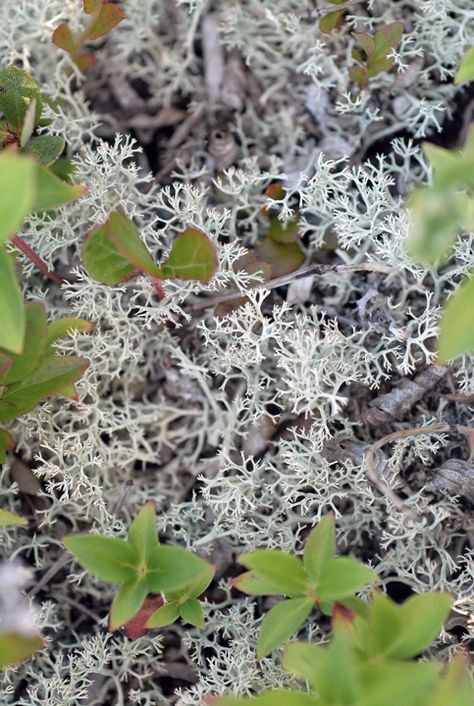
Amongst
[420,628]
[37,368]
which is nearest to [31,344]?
[37,368]

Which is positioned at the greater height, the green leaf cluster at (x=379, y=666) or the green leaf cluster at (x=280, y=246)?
the green leaf cluster at (x=280, y=246)

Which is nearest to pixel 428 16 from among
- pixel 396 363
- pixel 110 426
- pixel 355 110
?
pixel 355 110

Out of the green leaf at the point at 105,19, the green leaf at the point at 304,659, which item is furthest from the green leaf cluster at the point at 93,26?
the green leaf at the point at 304,659

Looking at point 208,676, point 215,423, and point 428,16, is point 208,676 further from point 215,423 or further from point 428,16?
point 428,16

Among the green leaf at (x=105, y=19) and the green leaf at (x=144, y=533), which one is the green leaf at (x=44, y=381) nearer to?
the green leaf at (x=144, y=533)

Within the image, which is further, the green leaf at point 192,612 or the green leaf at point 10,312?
the green leaf at point 192,612

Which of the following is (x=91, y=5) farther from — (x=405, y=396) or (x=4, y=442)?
(x=405, y=396)

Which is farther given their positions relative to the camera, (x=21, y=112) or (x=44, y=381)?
(x=21, y=112)

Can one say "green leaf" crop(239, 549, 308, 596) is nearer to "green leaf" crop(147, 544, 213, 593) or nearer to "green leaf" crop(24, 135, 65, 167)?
"green leaf" crop(147, 544, 213, 593)
